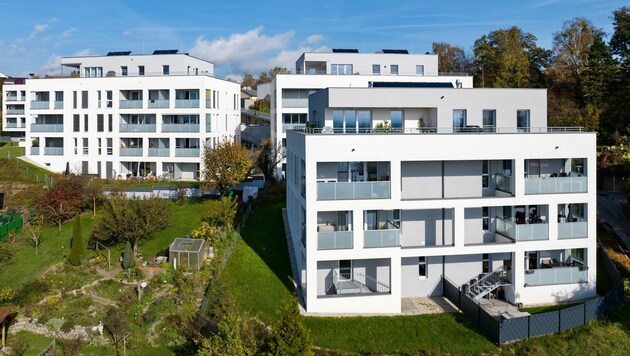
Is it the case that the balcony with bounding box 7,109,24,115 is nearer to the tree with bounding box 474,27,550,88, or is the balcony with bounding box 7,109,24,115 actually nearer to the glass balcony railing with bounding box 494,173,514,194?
the tree with bounding box 474,27,550,88

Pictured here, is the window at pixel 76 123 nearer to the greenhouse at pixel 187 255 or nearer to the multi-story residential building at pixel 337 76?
the multi-story residential building at pixel 337 76

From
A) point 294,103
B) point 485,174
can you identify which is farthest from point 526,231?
point 294,103

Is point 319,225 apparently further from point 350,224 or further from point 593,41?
point 593,41

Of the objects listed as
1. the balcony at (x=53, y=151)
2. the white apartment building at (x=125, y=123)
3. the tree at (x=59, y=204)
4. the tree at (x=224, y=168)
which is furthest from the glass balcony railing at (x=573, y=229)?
the balcony at (x=53, y=151)

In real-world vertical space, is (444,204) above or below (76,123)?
below

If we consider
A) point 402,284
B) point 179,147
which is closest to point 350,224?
point 402,284

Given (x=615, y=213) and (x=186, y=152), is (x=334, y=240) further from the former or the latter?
(x=186, y=152)

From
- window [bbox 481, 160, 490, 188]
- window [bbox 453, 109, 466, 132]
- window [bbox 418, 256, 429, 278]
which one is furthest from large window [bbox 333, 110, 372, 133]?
window [bbox 418, 256, 429, 278]
